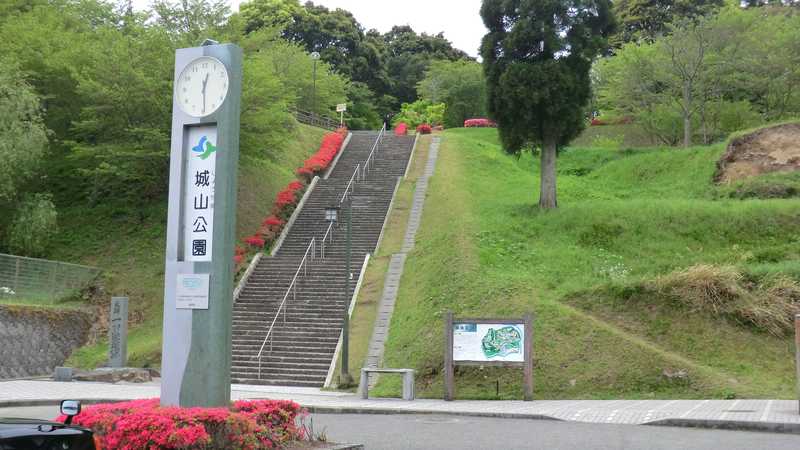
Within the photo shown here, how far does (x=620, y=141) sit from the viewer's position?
47000mm

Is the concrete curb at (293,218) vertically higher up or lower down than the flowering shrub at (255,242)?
higher up

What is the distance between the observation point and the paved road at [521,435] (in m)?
10.0

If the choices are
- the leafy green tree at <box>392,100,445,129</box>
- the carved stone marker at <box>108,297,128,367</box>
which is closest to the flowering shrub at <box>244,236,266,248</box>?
the carved stone marker at <box>108,297,128,367</box>

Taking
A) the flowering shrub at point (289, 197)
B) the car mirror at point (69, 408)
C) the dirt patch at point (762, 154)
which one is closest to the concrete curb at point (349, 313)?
the flowering shrub at point (289, 197)

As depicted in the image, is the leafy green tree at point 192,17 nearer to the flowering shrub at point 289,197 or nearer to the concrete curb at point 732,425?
the flowering shrub at point 289,197

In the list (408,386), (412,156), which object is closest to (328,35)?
(412,156)

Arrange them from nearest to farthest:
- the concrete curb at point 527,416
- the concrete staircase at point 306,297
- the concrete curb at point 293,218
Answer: the concrete curb at point 527,416 < the concrete staircase at point 306,297 < the concrete curb at point 293,218

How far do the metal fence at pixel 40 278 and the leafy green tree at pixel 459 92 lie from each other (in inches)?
1547

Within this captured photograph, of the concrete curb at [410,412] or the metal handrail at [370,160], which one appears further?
the metal handrail at [370,160]

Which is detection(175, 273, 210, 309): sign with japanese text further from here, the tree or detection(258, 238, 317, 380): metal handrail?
the tree

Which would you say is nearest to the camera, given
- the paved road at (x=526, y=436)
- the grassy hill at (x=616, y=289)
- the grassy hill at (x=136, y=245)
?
the paved road at (x=526, y=436)

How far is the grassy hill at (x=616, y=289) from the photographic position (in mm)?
16625

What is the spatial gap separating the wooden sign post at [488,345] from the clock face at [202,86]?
8.55 m

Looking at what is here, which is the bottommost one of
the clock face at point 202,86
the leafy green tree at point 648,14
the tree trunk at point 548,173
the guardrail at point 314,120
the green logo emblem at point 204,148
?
the green logo emblem at point 204,148
